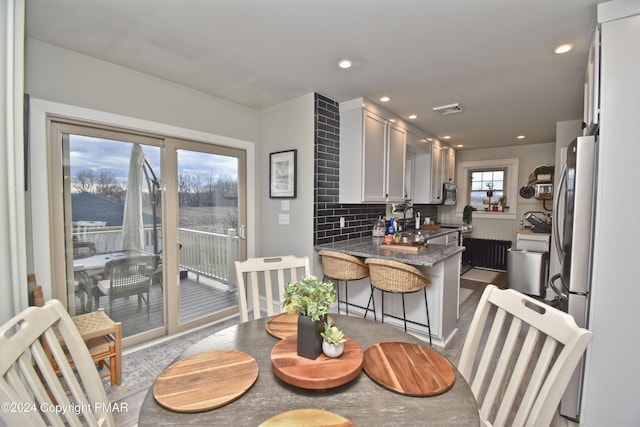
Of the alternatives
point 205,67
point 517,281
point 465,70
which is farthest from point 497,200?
point 205,67

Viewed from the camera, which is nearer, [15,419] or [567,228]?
[15,419]

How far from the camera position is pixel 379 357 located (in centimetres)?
116

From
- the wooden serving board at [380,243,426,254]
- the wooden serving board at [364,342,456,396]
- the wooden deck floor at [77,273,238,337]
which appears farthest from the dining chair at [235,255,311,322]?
the wooden deck floor at [77,273,238,337]

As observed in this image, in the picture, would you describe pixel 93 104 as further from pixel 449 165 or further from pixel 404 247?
pixel 449 165

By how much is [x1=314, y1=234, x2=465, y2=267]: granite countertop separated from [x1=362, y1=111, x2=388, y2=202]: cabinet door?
53cm

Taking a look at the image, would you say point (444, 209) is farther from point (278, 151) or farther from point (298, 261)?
point (298, 261)

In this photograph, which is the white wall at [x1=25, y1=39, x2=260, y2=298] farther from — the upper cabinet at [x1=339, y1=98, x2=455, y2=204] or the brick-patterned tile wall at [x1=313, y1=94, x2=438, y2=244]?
the upper cabinet at [x1=339, y1=98, x2=455, y2=204]

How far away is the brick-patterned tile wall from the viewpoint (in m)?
3.08

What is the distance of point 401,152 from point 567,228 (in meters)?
2.26

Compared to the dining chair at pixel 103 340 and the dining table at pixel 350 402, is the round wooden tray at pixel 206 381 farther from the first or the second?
the dining chair at pixel 103 340

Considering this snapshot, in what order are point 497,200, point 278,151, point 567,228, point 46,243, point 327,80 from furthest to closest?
1. point 497,200
2. point 278,151
3. point 327,80
4. point 46,243
5. point 567,228

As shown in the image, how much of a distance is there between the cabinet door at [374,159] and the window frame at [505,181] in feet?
11.1

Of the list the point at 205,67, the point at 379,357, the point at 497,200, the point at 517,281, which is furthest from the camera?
the point at 497,200

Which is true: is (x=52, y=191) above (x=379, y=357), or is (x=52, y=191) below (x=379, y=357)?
above
